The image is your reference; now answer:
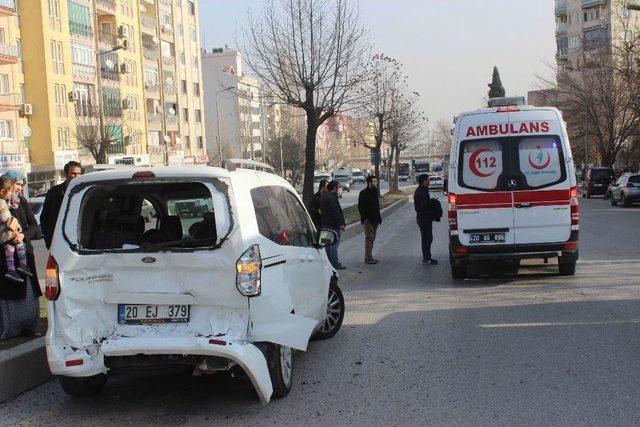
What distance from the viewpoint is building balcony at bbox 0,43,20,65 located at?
4203 cm

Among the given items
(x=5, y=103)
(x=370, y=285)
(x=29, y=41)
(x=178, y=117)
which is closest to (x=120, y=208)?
(x=370, y=285)

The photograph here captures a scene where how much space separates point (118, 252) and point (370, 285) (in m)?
6.71

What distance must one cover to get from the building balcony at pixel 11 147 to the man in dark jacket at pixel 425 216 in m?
35.0

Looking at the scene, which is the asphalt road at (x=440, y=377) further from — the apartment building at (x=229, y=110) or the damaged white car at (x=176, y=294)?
the apartment building at (x=229, y=110)

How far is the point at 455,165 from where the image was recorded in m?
10.9

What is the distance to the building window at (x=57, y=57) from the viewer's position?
48.2m

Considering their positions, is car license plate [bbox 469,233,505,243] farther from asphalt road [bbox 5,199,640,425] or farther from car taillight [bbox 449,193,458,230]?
asphalt road [bbox 5,199,640,425]

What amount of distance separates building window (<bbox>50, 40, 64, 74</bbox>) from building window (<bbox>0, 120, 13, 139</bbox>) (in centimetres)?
615

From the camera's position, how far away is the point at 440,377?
5824 mm

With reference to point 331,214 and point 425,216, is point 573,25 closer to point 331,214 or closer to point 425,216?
point 425,216

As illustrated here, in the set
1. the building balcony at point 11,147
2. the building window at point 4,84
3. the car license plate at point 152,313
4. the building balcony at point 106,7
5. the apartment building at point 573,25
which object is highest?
the apartment building at point 573,25

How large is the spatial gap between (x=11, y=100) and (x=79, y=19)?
10591 mm

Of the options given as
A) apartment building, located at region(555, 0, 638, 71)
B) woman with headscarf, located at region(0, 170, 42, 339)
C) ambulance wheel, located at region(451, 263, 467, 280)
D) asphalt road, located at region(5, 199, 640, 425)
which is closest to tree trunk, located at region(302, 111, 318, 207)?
ambulance wheel, located at region(451, 263, 467, 280)

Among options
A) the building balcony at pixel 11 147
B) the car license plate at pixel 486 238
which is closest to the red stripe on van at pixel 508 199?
the car license plate at pixel 486 238
